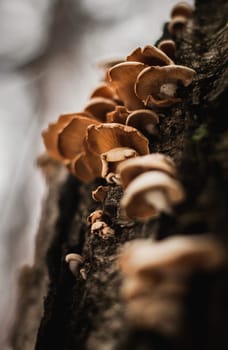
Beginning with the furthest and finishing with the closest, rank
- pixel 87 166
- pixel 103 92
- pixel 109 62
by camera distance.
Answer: pixel 109 62, pixel 103 92, pixel 87 166

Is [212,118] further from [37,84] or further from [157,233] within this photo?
[37,84]

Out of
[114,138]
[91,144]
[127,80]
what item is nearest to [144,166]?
[114,138]

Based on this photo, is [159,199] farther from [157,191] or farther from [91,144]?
[91,144]

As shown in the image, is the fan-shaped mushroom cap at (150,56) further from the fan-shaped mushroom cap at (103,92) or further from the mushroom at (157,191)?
the mushroom at (157,191)

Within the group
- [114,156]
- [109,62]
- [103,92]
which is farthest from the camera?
[109,62]

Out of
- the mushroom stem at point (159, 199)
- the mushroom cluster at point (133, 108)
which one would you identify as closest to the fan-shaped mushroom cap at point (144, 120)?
the mushroom cluster at point (133, 108)

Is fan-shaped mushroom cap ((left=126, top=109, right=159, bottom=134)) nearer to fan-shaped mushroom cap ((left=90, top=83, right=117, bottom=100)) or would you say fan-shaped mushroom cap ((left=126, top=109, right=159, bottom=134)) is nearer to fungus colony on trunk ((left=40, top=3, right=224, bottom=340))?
fungus colony on trunk ((left=40, top=3, right=224, bottom=340))

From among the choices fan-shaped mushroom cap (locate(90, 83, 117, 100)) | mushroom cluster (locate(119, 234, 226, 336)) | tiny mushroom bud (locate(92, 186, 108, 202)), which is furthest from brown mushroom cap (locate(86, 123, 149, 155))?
mushroom cluster (locate(119, 234, 226, 336))
